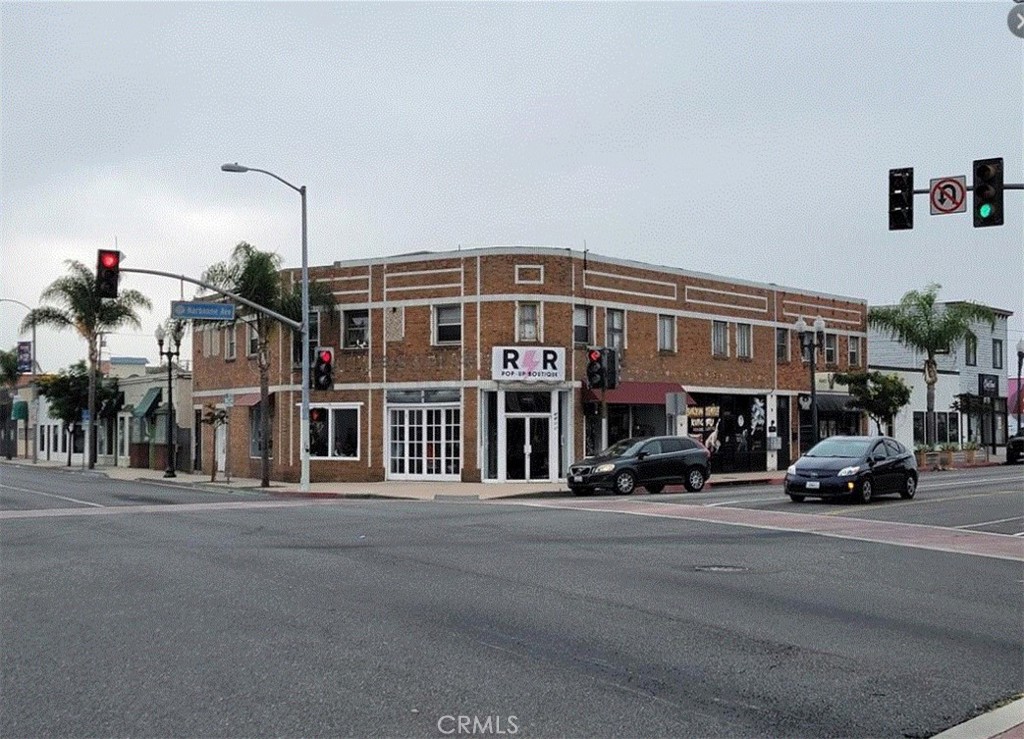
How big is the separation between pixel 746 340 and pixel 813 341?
523 centimetres

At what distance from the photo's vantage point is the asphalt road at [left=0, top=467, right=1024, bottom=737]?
671cm

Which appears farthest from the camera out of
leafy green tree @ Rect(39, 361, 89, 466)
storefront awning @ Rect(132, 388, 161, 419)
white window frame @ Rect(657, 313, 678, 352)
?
leafy green tree @ Rect(39, 361, 89, 466)

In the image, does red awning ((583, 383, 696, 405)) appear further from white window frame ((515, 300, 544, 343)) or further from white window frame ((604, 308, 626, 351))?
white window frame ((515, 300, 544, 343))

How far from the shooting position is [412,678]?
7.47 metres

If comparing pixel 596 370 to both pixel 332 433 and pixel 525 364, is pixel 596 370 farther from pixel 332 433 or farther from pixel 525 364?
pixel 332 433

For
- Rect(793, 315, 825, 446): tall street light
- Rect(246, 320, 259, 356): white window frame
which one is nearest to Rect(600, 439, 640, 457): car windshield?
Rect(793, 315, 825, 446): tall street light

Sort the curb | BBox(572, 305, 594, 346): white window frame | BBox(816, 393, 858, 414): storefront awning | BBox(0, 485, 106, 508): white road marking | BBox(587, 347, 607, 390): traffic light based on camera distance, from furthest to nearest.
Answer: BBox(816, 393, 858, 414): storefront awning < BBox(572, 305, 594, 346): white window frame < BBox(587, 347, 607, 390): traffic light < BBox(0, 485, 106, 508): white road marking < the curb

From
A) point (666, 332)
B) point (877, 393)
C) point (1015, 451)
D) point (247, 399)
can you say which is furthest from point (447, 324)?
point (1015, 451)

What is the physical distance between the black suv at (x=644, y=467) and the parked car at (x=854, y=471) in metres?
5.80

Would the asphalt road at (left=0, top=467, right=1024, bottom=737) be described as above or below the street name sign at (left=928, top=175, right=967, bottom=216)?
below

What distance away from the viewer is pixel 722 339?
140 feet

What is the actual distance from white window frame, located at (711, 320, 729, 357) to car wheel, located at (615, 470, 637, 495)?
45.5 feet

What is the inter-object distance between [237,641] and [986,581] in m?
9.01

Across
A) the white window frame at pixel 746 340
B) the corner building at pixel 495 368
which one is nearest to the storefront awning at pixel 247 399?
the corner building at pixel 495 368
